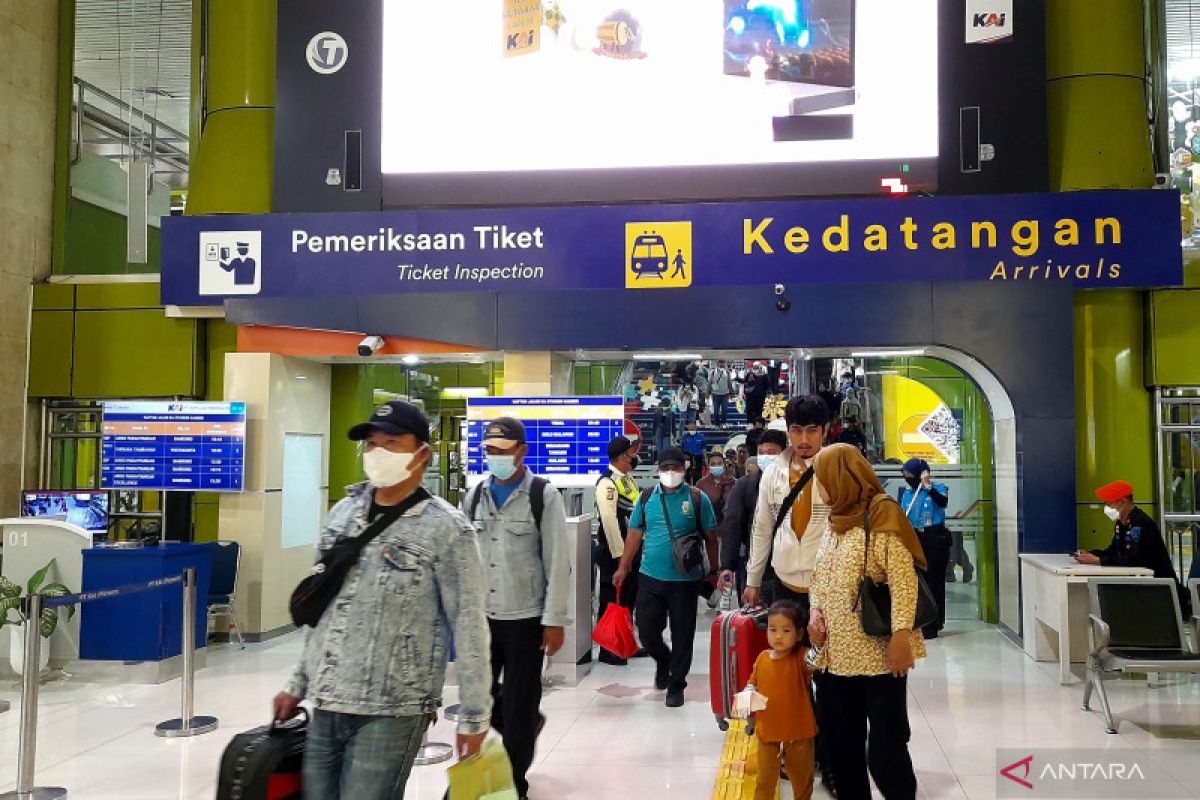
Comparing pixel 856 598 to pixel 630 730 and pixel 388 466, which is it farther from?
pixel 630 730

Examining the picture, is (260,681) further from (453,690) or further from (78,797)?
(78,797)

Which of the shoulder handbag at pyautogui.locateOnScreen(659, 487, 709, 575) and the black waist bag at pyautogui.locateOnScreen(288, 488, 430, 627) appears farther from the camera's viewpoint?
the shoulder handbag at pyautogui.locateOnScreen(659, 487, 709, 575)

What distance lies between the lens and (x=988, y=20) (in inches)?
332

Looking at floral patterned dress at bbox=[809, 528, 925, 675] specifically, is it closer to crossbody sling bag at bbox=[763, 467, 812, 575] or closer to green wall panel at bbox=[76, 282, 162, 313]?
crossbody sling bag at bbox=[763, 467, 812, 575]

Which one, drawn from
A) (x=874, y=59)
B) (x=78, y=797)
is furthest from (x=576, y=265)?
(x=78, y=797)

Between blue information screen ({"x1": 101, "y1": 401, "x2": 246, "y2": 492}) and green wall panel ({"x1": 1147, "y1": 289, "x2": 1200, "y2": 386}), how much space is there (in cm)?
755

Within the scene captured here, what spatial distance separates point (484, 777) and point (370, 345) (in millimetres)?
6434

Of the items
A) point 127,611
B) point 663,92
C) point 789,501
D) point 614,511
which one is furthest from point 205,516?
point 789,501

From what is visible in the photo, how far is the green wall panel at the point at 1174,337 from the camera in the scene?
8336 millimetres

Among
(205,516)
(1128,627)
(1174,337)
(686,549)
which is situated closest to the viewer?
(1128,627)

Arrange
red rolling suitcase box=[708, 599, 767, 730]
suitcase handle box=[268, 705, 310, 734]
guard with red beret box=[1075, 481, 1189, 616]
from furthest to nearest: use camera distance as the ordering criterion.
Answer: guard with red beret box=[1075, 481, 1189, 616] → red rolling suitcase box=[708, 599, 767, 730] → suitcase handle box=[268, 705, 310, 734]

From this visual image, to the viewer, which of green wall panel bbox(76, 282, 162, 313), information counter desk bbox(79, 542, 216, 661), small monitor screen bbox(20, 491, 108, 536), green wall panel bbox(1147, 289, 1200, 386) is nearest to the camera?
information counter desk bbox(79, 542, 216, 661)

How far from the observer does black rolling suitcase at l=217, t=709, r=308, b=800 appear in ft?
8.04

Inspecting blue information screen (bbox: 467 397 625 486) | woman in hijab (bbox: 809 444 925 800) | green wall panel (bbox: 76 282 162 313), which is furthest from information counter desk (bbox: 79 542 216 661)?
woman in hijab (bbox: 809 444 925 800)
